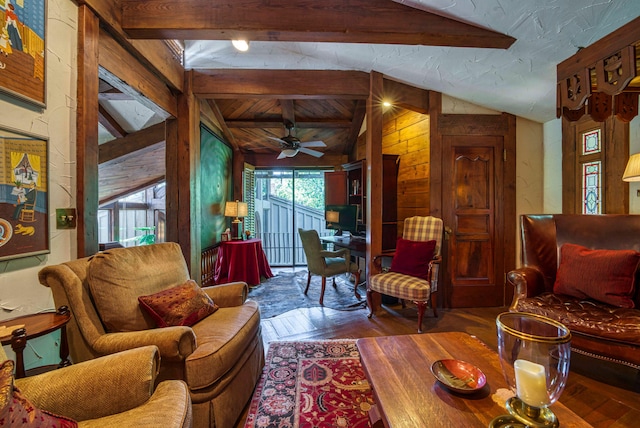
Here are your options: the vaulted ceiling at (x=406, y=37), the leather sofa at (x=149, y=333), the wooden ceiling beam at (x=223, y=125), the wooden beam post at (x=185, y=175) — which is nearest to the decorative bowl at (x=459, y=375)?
the leather sofa at (x=149, y=333)

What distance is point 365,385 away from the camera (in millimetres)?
1751

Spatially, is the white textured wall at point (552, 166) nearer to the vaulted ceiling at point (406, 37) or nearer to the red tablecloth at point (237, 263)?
the vaulted ceiling at point (406, 37)

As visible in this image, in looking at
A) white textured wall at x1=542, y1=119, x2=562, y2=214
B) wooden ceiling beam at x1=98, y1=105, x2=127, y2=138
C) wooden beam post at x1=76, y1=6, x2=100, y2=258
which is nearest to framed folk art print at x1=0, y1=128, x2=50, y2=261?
wooden beam post at x1=76, y1=6, x2=100, y2=258

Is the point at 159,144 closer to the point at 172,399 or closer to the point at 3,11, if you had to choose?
the point at 3,11

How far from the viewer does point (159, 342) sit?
49.7 inches

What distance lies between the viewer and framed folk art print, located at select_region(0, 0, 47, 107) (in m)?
1.23

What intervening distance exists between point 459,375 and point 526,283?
139 centimetres

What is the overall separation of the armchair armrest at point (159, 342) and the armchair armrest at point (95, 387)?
0.19 m

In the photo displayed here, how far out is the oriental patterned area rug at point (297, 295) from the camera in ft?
10.5

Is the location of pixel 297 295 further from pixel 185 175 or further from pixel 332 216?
pixel 185 175

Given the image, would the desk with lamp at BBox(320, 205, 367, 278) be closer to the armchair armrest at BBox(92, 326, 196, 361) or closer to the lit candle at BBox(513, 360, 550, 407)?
the armchair armrest at BBox(92, 326, 196, 361)

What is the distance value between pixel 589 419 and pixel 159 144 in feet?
17.2

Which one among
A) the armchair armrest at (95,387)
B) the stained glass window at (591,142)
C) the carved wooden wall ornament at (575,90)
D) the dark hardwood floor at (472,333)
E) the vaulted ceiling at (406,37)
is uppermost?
the vaulted ceiling at (406,37)

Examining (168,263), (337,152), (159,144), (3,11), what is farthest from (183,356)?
(337,152)
